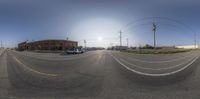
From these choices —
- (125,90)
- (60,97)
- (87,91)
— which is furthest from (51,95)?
(125,90)

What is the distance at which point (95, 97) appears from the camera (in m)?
7.16

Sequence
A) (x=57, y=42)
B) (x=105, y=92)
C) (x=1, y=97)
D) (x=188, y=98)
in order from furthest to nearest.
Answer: (x=57, y=42) < (x=105, y=92) < (x=1, y=97) < (x=188, y=98)

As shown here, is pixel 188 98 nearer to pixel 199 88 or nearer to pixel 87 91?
pixel 199 88

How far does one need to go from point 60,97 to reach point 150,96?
2718mm

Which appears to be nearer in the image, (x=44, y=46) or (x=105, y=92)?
(x=105, y=92)

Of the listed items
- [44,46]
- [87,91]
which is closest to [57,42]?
[44,46]

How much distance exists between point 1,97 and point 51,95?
149 centimetres

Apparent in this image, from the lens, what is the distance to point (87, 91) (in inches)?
319

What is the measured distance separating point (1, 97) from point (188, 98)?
552 cm

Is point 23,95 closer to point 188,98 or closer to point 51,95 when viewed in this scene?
point 51,95

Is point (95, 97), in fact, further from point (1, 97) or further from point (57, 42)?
point (57, 42)

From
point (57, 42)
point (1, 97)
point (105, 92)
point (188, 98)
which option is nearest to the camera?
point (188, 98)

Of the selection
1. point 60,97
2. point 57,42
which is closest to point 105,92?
point 60,97

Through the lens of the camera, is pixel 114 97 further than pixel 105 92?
No
